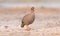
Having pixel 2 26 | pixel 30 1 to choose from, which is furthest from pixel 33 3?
pixel 2 26

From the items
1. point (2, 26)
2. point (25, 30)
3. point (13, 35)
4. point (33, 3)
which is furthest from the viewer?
point (33, 3)

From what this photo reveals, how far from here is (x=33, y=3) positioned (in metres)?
5.36

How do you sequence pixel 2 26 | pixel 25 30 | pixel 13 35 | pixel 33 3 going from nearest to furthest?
pixel 13 35, pixel 25 30, pixel 2 26, pixel 33 3

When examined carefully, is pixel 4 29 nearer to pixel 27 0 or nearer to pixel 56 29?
pixel 56 29

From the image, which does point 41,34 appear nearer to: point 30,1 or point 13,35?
point 13,35

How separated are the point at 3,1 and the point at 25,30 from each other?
3.19 meters

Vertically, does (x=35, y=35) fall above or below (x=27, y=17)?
below

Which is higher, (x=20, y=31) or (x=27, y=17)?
(x=27, y=17)

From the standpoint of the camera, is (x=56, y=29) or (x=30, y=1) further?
(x=30, y=1)

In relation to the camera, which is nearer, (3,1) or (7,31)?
(7,31)

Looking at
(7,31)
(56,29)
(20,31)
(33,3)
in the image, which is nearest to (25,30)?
(20,31)

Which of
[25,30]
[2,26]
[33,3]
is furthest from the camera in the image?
[33,3]

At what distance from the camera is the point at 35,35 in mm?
2318

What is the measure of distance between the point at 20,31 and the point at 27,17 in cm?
19
